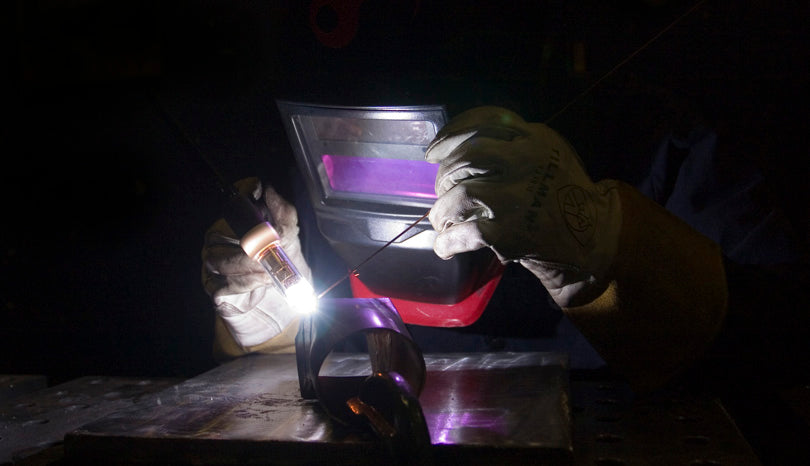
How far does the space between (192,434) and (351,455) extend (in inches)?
9.4

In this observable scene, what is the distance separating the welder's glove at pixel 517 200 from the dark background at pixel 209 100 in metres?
0.09

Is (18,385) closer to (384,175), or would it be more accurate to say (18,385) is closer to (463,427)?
(384,175)

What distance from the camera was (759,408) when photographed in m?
1.15

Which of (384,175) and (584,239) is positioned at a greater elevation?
(384,175)

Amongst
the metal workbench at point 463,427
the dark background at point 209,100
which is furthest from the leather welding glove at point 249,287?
the metal workbench at point 463,427

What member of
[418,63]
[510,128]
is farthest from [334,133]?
[510,128]

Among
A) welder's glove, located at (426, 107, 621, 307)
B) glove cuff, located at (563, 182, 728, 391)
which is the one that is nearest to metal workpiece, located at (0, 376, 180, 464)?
welder's glove, located at (426, 107, 621, 307)

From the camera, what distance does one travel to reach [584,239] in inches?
40.0

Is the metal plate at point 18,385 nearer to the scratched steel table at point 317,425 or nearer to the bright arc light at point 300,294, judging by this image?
the scratched steel table at point 317,425

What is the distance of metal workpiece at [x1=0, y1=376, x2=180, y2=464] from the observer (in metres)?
0.99

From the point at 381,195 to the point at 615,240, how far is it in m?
0.45

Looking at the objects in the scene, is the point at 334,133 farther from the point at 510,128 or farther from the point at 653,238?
the point at 653,238

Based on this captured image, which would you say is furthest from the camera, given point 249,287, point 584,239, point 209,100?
point 209,100

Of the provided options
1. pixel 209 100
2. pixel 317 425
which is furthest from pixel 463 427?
pixel 209 100
